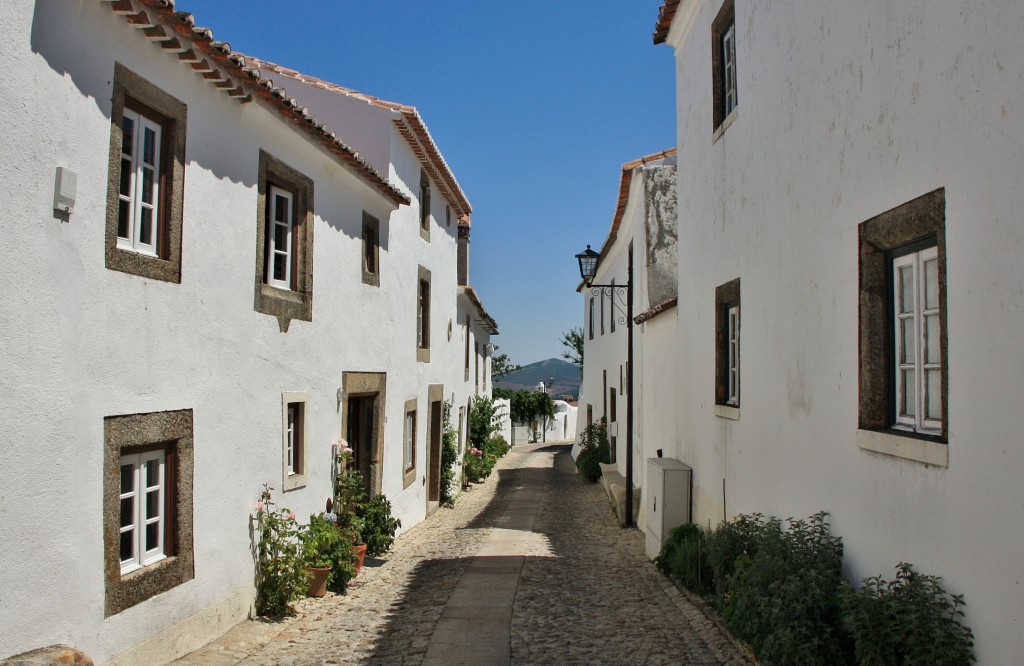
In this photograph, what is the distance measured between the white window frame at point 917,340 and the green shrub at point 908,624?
84 cm

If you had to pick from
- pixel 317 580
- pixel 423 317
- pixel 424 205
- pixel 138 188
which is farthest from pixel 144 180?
pixel 423 317

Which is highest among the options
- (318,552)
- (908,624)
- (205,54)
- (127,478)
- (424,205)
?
(424,205)

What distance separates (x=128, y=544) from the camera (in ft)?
19.8

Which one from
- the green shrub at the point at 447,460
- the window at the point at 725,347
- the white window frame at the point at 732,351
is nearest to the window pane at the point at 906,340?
the white window frame at the point at 732,351

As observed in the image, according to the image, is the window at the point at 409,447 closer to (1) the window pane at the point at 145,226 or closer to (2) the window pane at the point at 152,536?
(2) the window pane at the point at 152,536

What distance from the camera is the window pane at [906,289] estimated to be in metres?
4.79

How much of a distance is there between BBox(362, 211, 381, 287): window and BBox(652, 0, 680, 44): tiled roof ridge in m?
4.73

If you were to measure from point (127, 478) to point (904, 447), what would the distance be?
206 inches

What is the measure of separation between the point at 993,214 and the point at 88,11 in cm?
534

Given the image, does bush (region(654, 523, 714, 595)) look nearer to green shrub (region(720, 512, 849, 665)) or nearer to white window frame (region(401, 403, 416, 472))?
green shrub (region(720, 512, 849, 665))

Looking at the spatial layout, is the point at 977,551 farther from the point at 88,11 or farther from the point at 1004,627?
the point at 88,11

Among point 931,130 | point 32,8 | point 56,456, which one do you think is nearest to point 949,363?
point 931,130

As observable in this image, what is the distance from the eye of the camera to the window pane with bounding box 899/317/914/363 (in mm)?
4789

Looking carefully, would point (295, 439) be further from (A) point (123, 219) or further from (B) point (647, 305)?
(B) point (647, 305)
